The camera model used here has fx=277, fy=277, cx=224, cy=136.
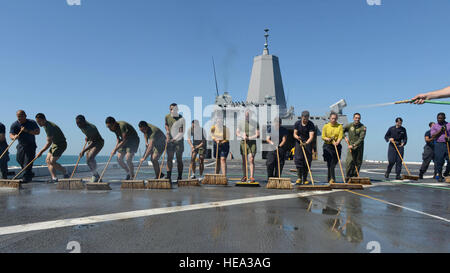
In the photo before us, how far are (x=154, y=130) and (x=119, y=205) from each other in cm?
380

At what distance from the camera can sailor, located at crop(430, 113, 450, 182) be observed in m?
9.20

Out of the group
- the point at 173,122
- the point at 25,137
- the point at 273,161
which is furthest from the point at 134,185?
the point at 25,137

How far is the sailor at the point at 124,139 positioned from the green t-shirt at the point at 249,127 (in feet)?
10.3

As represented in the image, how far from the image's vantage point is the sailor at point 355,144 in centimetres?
803

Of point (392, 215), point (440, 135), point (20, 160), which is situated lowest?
point (392, 215)

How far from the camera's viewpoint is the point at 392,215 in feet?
13.0

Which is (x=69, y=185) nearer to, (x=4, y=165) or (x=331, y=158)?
(x=4, y=165)

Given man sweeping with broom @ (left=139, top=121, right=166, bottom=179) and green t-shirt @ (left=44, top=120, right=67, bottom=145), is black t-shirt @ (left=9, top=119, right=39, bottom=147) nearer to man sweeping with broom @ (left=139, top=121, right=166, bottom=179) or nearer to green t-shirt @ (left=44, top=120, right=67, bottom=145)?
green t-shirt @ (left=44, top=120, right=67, bottom=145)

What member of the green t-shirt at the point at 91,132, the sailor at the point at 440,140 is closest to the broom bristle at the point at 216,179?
the green t-shirt at the point at 91,132

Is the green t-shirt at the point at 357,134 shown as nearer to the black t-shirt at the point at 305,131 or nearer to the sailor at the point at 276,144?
the black t-shirt at the point at 305,131

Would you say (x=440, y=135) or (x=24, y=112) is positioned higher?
(x=24, y=112)
